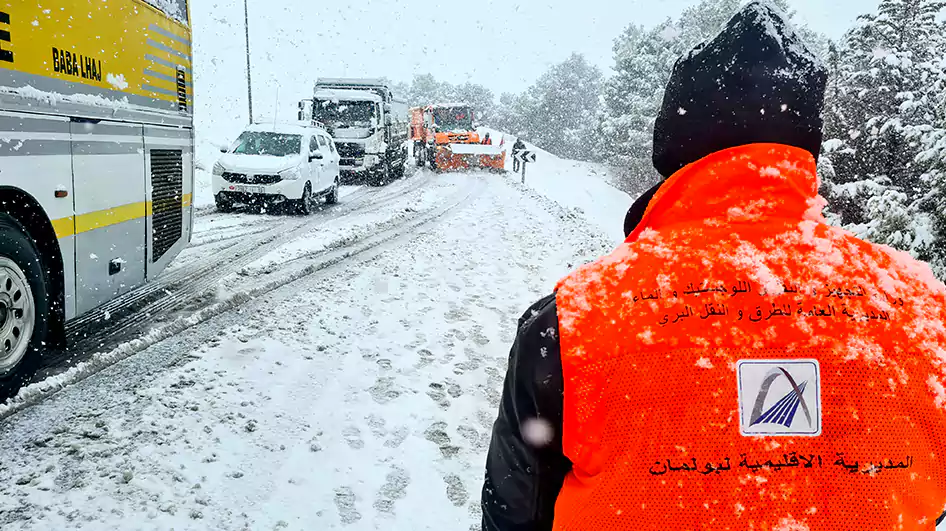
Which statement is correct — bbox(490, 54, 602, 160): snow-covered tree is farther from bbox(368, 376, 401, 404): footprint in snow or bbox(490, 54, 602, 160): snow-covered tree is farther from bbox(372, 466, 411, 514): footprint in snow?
bbox(372, 466, 411, 514): footprint in snow

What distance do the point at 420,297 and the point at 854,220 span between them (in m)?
19.9

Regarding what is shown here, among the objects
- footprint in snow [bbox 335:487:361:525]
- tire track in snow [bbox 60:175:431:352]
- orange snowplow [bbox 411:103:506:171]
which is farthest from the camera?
orange snowplow [bbox 411:103:506:171]

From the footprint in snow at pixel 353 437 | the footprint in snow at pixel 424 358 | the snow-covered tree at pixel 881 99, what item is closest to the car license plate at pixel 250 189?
the footprint in snow at pixel 424 358

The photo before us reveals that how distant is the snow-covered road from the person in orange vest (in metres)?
2.22

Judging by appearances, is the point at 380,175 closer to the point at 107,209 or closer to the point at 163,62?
the point at 163,62

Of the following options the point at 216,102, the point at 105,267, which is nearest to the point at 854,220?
the point at 105,267

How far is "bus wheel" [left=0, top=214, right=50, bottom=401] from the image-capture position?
4.06 meters

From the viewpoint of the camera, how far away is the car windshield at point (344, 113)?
21219 millimetres

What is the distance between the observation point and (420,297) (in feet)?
23.5

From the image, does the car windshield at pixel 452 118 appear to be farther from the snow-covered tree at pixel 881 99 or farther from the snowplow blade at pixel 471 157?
the snow-covered tree at pixel 881 99

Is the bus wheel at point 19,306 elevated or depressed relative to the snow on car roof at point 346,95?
depressed

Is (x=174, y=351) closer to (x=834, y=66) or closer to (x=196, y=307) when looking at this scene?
(x=196, y=307)

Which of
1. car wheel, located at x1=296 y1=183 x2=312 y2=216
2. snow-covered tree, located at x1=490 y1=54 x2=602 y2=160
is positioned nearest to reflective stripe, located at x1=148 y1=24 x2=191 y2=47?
car wheel, located at x1=296 y1=183 x2=312 y2=216

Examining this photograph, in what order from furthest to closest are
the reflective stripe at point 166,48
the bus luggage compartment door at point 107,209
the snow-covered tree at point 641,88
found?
the snow-covered tree at point 641,88, the reflective stripe at point 166,48, the bus luggage compartment door at point 107,209
